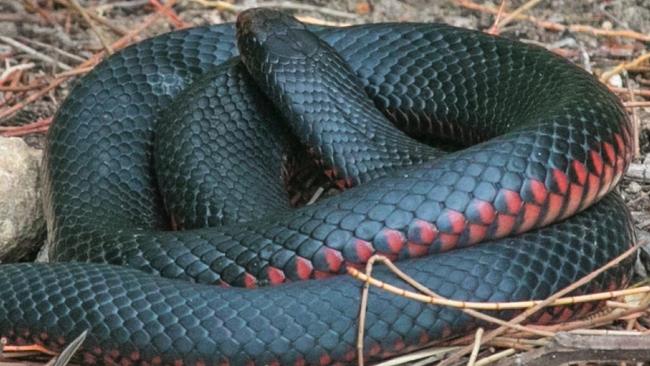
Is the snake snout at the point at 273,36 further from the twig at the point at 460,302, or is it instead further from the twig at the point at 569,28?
the twig at the point at 569,28

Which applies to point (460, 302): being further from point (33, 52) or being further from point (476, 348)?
point (33, 52)

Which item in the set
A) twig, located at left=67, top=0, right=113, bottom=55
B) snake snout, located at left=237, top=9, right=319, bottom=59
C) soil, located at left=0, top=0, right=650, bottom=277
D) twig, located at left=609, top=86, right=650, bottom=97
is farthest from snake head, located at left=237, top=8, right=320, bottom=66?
twig, located at left=609, top=86, right=650, bottom=97

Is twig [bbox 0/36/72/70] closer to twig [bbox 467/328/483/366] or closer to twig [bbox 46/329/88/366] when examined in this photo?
twig [bbox 46/329/88/366]

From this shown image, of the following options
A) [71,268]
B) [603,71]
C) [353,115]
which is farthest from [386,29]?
[71,268]

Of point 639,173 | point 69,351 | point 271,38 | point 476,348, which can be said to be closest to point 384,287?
point 476,348

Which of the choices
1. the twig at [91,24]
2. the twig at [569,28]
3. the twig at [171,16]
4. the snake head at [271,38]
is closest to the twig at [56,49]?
the twig at [91,24]
